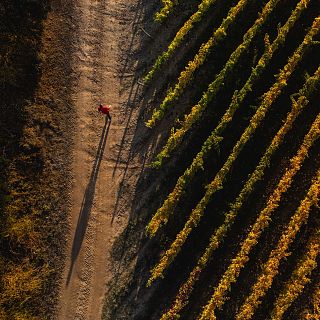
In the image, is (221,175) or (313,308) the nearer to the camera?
(313,308)

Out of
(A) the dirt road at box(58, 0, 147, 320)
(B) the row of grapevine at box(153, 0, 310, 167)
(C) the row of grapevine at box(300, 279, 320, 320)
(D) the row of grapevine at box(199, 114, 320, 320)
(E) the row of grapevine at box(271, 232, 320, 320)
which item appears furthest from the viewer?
(A) the dirt road at box(58, 0, 147, 320)

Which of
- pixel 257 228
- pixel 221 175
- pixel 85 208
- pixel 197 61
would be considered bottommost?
pixel 85 208

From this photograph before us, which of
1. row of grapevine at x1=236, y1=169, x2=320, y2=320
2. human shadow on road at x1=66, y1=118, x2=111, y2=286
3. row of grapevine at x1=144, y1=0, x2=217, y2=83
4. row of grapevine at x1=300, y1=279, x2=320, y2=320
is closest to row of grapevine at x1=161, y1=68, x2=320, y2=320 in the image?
row of grapevine at x1=236, y1=169, x2=320, y2=320

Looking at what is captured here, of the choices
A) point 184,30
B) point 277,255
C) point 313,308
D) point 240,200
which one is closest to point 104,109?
point 184,30

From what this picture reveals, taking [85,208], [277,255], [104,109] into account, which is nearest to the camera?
[277,255]

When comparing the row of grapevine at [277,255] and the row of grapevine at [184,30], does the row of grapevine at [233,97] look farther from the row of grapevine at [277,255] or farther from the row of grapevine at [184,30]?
the row of grapevine at [277,255]

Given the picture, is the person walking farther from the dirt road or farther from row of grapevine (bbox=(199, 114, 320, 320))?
row of grapevine (bbox=(199, 114, 320, 320))

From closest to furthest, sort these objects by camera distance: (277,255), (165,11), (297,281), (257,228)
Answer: (297,281) < (277,255) < (257,228) < (165,11)

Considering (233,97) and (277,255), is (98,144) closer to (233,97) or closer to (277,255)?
(233,97)
